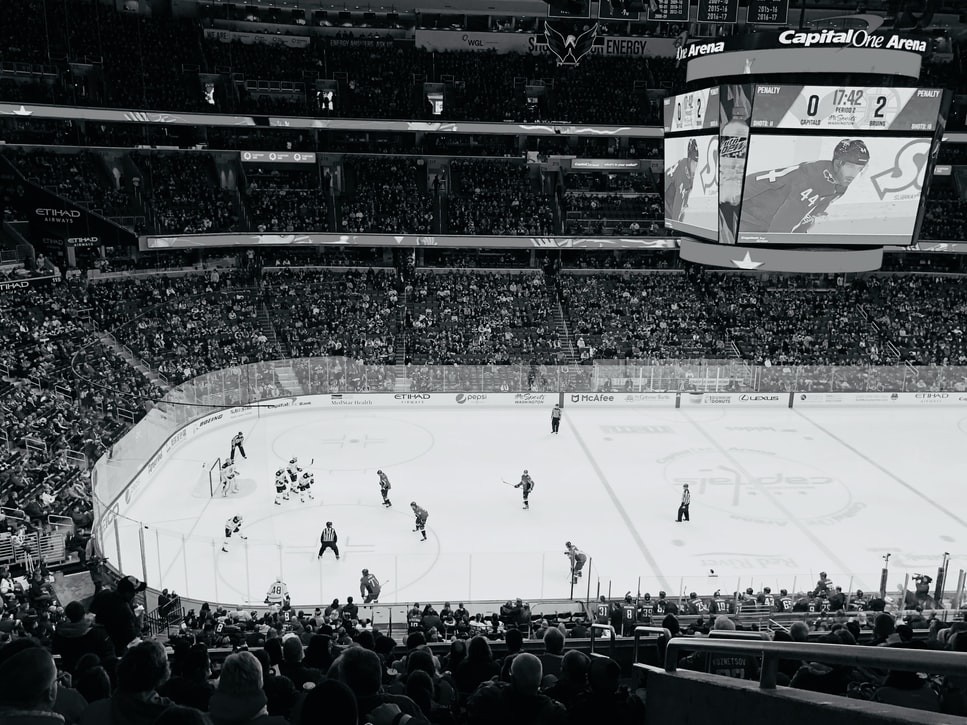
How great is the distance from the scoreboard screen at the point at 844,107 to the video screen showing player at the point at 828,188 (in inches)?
9.6

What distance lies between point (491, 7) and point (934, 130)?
86.6 ft

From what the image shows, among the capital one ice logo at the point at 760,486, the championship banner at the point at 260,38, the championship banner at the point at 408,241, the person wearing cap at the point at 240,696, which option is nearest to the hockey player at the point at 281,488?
the capital one ice logo at the point at 760,486

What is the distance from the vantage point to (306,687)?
4.67 m

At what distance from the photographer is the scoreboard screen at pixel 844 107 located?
14148 mm

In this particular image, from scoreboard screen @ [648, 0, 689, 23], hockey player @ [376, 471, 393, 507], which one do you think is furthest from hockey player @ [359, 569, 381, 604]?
scoreboard screen @ [648, 0, 689, 23]

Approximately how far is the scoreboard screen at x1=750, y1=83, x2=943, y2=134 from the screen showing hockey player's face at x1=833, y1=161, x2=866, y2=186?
636 mm

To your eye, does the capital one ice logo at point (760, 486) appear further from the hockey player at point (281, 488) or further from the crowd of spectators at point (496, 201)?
the crowd of spectators at point (496, 201)

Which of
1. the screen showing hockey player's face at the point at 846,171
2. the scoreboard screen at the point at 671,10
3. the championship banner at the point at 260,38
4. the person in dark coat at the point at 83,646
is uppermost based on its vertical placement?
the championship banner at the point at 260,38

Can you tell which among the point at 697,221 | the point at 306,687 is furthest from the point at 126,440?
the point at 306,687

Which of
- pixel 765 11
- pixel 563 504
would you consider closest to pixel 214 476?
pixel 563 504

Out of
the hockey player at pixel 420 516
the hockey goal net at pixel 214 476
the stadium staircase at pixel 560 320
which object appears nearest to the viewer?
the hockey player at pixel 420 516

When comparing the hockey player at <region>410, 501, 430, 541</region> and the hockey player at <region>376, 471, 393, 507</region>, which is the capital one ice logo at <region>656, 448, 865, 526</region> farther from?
the hockey player at <region>376, 471, 393, 507</region>

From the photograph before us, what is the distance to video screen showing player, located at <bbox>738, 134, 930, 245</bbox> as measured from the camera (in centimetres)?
1450

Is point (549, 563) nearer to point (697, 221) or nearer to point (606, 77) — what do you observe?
point (697, 221)
